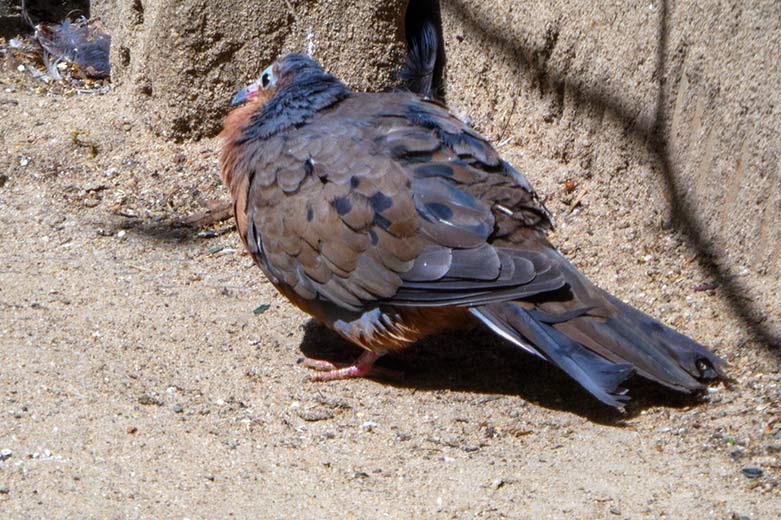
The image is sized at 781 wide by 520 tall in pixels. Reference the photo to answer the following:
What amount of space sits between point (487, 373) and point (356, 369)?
61 cm

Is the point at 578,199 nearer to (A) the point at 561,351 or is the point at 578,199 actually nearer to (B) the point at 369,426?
(A) the point at 561,351

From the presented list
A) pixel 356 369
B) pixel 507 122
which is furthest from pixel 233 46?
pixel 356 369

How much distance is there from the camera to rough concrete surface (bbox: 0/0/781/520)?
3469mm

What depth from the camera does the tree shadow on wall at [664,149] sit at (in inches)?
166

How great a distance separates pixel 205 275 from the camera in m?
5.53

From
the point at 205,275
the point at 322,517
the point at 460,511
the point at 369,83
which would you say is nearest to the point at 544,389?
the point at 460,511

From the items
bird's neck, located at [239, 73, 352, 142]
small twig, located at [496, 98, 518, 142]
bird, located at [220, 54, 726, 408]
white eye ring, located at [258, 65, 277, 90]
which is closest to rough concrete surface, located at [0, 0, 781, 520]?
small twig, located at [496, 98, 518, 142]

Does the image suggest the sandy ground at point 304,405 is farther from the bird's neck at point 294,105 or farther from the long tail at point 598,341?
the bird's neck at point 294,105

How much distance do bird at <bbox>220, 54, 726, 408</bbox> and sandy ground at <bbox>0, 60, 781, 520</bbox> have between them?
0.25m

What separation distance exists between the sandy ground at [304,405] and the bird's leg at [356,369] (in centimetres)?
6

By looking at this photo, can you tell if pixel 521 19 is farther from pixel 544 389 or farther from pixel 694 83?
pixel 544 389

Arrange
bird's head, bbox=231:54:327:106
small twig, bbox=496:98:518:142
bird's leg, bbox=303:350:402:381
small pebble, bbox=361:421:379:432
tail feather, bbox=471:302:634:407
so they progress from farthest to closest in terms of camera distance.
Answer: small twig, bbox=496:98:518:142 < bird's head, bbox=231:54:327:106 < bird's leg, bbox=303:350:402:381 < small pebble, bbox=361:421:379:432 < tail feather, bbox=471:302:634:407

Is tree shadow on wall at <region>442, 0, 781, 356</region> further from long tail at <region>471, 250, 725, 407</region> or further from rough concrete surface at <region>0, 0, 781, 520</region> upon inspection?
long tail at <region>471, 250, 725, 407</region>

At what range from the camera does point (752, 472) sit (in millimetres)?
3461
